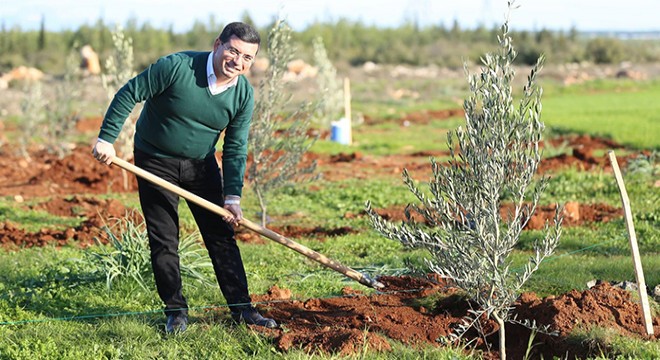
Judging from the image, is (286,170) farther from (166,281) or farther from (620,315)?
(620,315)

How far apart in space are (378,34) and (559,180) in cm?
5733

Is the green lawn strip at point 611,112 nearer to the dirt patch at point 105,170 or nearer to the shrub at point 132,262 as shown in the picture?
the dirt patch at point 105,170

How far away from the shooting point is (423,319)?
5.68 metres

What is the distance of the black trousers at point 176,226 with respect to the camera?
18.2ft

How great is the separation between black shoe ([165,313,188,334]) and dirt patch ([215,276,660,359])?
1.64 ft

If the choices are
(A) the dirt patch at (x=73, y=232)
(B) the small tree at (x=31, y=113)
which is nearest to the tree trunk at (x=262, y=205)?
(A) the dirt patch at (x=73, y=232)

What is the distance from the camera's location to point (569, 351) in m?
5.16

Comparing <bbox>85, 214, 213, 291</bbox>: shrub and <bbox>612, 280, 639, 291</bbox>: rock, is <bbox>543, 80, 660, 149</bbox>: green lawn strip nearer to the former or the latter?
<bbox>612, 280, 639, 291</bbox>: rock

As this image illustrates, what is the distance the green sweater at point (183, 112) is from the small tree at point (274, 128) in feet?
12.4

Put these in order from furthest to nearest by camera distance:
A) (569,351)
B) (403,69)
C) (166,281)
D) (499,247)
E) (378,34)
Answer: (378,34) → (403,69) → (166,281) → (569,351) → (499,247)

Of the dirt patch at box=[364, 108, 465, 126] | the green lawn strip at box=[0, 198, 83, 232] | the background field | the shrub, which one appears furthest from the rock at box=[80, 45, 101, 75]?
the shrub

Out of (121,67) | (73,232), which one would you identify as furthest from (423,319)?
(121,67)

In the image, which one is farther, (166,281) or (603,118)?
(603,118)

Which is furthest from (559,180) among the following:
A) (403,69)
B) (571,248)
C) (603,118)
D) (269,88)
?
(403,69)
